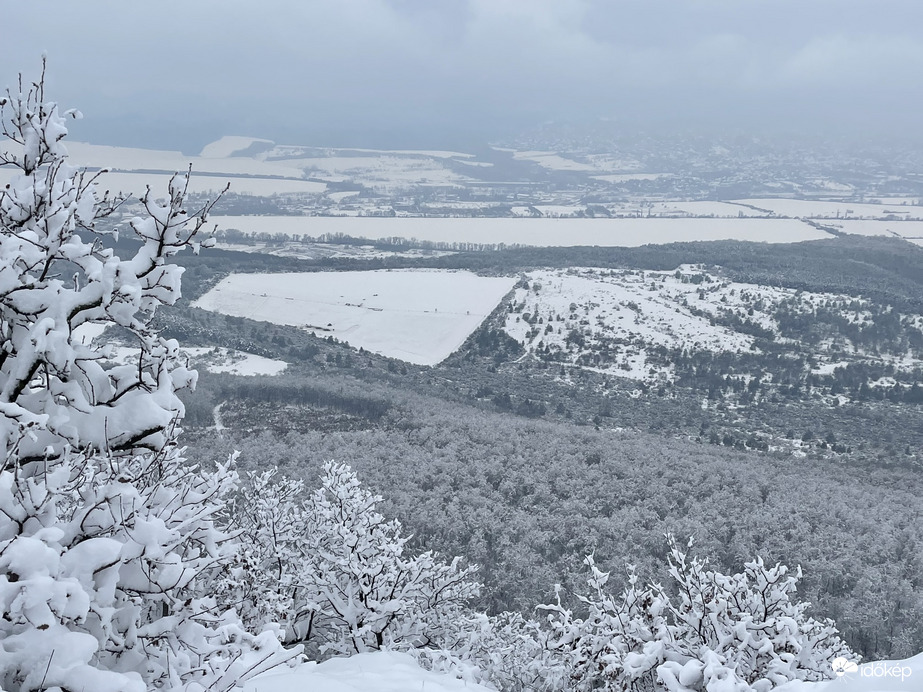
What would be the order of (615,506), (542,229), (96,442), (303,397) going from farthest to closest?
(542,229), (303,397), (615,506), (96,442)

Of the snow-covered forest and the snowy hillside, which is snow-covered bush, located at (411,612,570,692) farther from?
the snowy hillside

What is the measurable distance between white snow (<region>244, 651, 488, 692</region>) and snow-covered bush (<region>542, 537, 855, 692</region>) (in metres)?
2.08

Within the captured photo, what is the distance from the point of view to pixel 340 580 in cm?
1555

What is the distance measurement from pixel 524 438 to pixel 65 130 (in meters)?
43.5

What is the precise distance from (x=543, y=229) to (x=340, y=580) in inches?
6466

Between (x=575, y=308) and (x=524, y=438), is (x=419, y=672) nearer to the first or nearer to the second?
(x=524, y=438)

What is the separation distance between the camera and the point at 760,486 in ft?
135

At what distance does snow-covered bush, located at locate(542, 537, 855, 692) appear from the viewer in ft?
28.7

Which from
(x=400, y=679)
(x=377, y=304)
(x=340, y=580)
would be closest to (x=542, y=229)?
(x=377, y=304)

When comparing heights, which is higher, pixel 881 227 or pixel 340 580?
pixel 881 227

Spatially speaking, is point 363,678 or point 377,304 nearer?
point 363,678

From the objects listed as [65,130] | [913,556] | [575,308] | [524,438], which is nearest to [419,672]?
[65,130]

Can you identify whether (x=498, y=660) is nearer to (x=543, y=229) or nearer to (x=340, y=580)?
(x=340, y=580)

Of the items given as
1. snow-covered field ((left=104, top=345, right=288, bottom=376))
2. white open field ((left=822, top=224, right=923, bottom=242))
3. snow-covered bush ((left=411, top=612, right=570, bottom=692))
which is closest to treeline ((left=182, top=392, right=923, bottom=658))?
snow-covered bush ((left=411, top=612, right=570, bottom=692))
